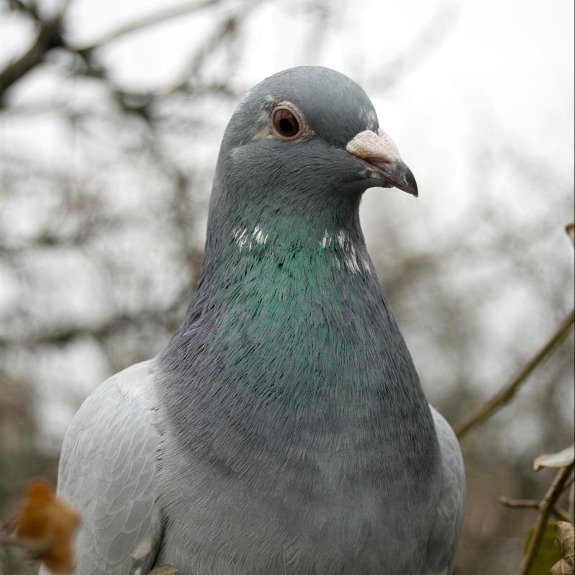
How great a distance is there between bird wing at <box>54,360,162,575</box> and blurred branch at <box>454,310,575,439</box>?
1.12 m

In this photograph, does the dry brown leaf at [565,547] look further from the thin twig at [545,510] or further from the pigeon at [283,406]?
the pigeon at [283,406]

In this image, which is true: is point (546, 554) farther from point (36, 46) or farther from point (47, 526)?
point (36, 46)

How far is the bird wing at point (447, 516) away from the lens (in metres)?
2.71

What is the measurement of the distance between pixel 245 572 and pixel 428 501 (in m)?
0.54

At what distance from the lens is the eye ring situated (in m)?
2.56

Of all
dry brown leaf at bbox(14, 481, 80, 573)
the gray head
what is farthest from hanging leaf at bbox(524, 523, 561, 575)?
dry brown leaf at bbox(14, 481, 80, 573)

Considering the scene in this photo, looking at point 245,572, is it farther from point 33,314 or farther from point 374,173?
point 33,314

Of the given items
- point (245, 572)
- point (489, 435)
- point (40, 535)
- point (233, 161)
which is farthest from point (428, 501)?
point (489, 435)

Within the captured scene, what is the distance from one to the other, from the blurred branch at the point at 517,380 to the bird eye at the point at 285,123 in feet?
3.28

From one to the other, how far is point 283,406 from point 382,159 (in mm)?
684

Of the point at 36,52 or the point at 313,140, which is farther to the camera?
the point at 36,52

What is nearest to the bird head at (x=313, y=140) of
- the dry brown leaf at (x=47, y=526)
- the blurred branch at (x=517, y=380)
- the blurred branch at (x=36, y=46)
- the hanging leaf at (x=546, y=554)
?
the blurred branch at (x=517, y=380)

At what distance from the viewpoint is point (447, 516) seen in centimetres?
271

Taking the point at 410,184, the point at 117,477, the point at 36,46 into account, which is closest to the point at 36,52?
the point at 36,46
